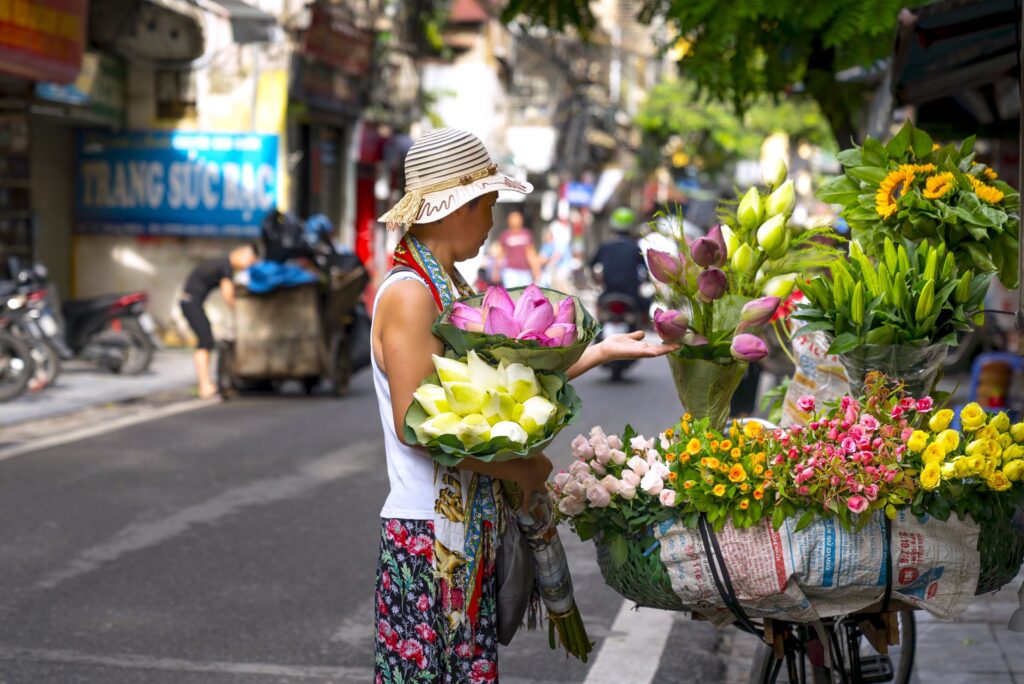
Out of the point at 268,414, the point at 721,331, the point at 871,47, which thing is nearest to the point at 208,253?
the point at 268,414

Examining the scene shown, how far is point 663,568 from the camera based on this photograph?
10.8ft

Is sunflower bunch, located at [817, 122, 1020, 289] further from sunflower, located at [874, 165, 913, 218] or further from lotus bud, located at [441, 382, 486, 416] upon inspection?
lotus bud, located at [441, 382, 486, 416]

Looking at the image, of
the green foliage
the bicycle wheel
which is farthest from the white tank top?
the green foliage

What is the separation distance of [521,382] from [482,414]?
0.33ft

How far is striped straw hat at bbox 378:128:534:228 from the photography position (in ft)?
10.6

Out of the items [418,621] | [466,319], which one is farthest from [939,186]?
[418,621]

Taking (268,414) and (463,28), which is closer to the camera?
(268,414)

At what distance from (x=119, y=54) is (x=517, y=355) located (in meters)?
18.3

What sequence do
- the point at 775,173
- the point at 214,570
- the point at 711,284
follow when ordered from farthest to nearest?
the point at 214,570 → the point at 775,173 → the point at 711,284

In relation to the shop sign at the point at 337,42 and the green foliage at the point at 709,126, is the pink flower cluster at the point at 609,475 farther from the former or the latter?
the green foliage at the point at 709,126

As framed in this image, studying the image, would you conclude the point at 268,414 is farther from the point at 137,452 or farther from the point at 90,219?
the point at 90,219

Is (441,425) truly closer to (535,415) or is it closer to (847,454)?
(535,415)

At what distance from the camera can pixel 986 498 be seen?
130 inches

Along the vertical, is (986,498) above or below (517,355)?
below
